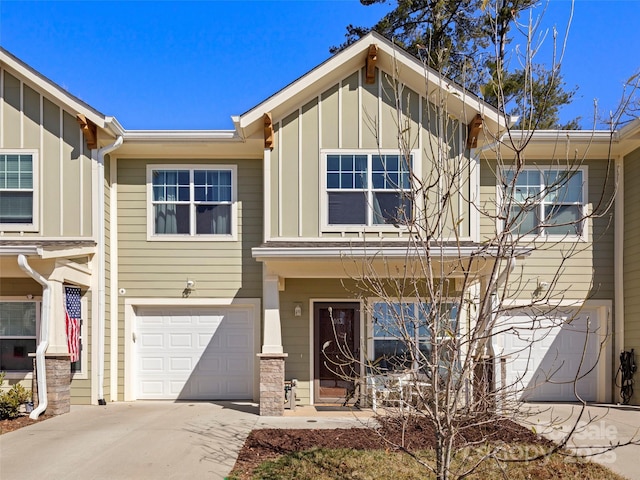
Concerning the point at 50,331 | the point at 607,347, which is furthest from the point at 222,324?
the point at 607,347

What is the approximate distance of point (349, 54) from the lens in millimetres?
10180

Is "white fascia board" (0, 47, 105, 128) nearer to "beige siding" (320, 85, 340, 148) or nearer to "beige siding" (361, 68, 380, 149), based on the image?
"beige siding" (320, 85, 340, 148)

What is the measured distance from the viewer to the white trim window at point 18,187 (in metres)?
10.7

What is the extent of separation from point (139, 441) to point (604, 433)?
6678 millimetres

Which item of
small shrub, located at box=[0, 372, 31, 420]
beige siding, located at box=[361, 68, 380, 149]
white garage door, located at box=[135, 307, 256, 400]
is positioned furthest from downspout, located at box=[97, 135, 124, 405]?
beige siding, located at box=[361, 68, 380, 149]

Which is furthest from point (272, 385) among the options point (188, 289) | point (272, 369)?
point (188, 289)

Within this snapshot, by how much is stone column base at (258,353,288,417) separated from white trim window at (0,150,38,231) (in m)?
5.39

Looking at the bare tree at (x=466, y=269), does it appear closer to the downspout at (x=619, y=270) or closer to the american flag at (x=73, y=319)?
the downspout at (x=619, y=270)

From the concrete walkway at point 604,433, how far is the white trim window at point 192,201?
6.87m

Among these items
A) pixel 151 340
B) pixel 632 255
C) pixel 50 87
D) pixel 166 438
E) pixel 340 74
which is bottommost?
pixel 166 438

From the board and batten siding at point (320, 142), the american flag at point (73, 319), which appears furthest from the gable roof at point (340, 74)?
the american flag at point (73, 319)

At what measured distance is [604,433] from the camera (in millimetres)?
8023

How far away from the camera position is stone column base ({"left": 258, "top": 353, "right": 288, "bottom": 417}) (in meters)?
9.42

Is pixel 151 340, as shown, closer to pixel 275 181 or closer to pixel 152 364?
pixel 152 364
